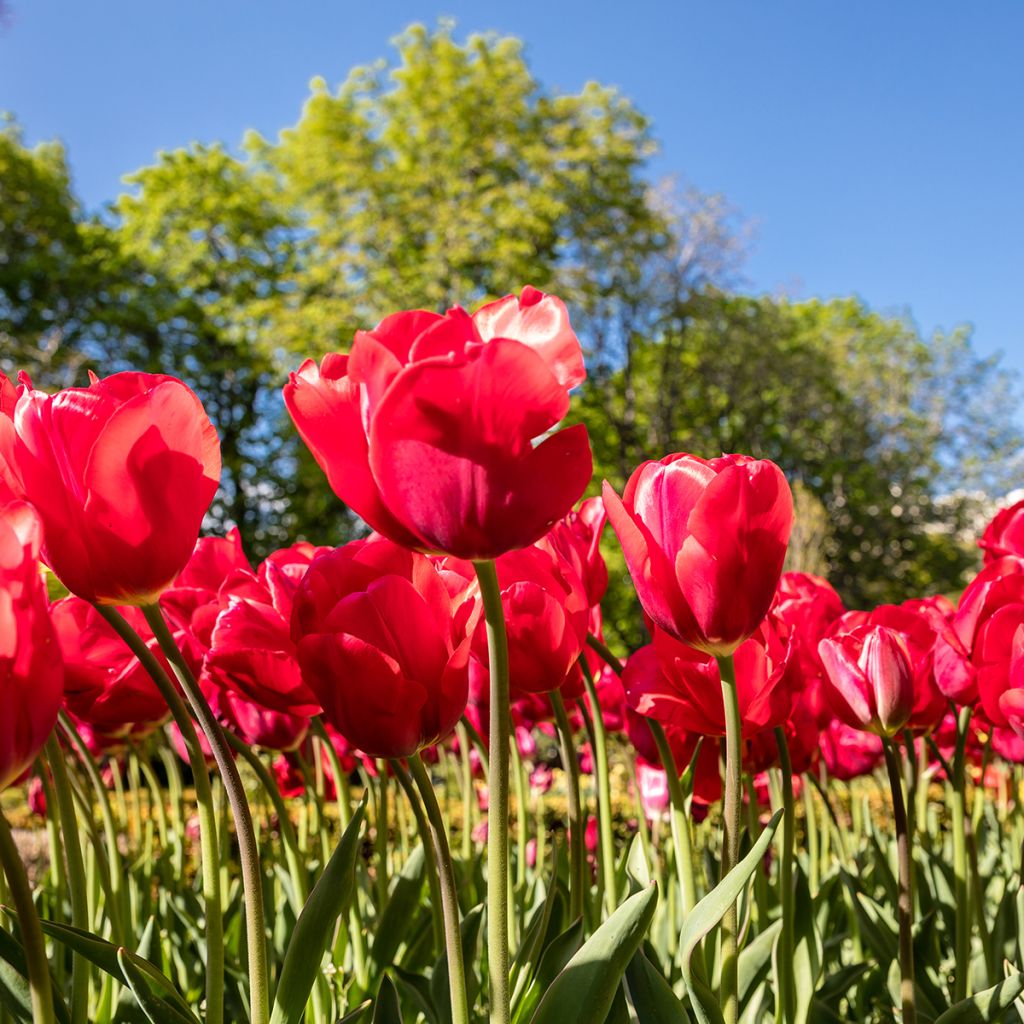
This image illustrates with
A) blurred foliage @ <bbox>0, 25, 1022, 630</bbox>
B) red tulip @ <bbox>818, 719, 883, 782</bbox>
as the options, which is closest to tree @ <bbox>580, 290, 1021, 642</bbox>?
blurred foliage @ <bbox>0, 25, 1022, 630</bbox>

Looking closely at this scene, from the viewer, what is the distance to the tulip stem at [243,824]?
57 centimetres

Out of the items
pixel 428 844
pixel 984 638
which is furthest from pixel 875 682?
pixel 428 844

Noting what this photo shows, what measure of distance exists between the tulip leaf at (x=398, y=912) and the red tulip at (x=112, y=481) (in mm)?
645

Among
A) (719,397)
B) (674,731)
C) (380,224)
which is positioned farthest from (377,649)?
(719,397)

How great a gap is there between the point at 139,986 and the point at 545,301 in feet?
1.61

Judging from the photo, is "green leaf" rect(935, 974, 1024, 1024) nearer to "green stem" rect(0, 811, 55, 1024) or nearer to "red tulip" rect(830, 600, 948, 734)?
"red tulip" rect(830, 600, 948, 734)

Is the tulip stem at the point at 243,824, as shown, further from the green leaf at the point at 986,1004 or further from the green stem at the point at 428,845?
the green leaf at the point at 986,1004

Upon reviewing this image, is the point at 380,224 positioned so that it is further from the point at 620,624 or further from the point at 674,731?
the point at 674,731

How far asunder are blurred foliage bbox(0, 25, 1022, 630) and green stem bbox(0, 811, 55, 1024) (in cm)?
1486

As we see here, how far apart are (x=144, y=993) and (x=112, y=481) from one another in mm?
319

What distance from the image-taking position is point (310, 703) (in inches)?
32.8

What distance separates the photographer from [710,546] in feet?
2.27

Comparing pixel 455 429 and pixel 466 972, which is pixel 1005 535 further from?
pixel 455 429

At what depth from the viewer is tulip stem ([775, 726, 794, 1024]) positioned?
2.92 ft
